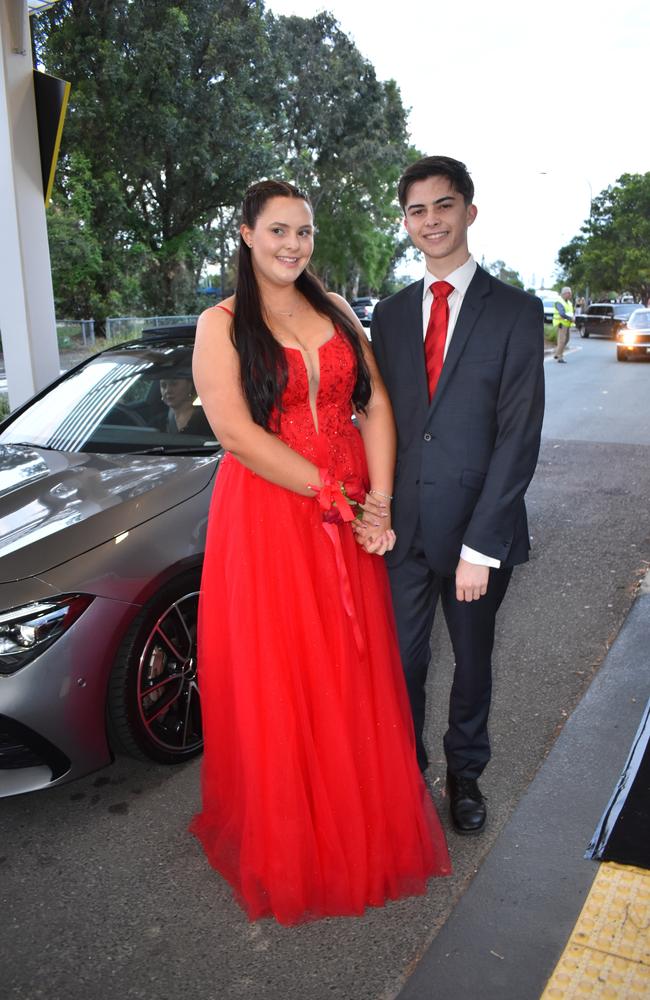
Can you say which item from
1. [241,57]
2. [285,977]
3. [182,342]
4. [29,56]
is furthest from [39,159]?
[241,57]

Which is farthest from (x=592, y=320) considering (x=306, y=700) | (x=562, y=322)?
(x=306, y=700)

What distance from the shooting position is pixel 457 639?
2.76m

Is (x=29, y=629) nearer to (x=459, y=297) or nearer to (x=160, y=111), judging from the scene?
(x=459, y=297)

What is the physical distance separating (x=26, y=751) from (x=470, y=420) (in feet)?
→ 5.70

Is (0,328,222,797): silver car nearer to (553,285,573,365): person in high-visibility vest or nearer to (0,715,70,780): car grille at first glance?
(0,715,70,780): car grille

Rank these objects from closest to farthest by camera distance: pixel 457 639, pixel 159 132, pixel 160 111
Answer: pixel 457 639 < pixel 160 111 < pixel 159 132

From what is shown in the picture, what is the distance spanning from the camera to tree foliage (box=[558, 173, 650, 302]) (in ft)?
158

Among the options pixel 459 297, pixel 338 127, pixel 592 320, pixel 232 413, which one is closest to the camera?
pixel 232 413

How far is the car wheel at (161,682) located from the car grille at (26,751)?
26 centimetres

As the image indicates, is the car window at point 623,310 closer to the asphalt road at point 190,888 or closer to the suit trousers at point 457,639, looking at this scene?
the asphalt road at point 190,888

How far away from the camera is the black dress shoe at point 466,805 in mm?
2803

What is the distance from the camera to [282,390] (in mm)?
2453

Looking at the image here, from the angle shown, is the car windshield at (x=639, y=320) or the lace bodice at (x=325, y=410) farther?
the car windshield at (x=639, y=320)

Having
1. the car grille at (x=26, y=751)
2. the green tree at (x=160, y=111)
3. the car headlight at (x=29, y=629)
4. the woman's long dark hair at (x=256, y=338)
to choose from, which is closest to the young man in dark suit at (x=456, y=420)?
the woman's long dark hair at (x=256, y=338)
